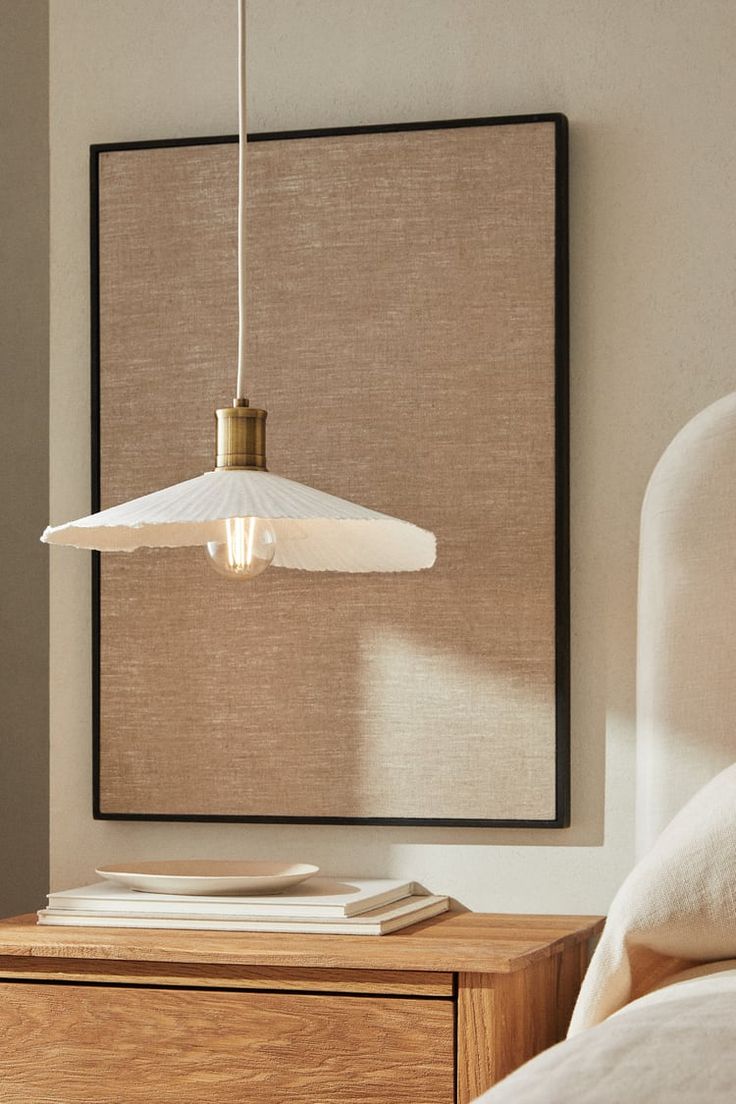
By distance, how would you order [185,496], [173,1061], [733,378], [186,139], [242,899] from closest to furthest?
1. [185,496]
2. [173,1061]
3. [242,899]
4. [733,378]
5. [186,139]

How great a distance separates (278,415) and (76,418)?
0.32m

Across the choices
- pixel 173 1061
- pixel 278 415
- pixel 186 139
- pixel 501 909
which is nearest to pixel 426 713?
pixel 501 909

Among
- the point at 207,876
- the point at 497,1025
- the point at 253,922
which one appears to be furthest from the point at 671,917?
the point at 207,876

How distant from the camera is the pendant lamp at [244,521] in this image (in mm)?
1436

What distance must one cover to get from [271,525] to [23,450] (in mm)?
1588

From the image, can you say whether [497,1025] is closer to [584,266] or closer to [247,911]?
[247,911]

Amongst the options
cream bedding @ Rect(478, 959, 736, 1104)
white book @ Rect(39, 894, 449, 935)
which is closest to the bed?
cream bedding @ Rect(478, 959, 736, 1104)

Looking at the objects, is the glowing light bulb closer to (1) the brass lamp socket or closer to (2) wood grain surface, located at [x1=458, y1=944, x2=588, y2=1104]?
(1) the brass lamp socket

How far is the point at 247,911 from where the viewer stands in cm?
168

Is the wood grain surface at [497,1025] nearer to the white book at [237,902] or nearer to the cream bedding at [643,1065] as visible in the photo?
the white book at [237,902]

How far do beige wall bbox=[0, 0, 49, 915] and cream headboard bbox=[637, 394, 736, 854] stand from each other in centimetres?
163

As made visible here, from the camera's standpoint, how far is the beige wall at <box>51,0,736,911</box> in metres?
1.94

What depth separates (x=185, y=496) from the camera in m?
1.46

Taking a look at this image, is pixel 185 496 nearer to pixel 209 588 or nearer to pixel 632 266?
pixel 209 588
